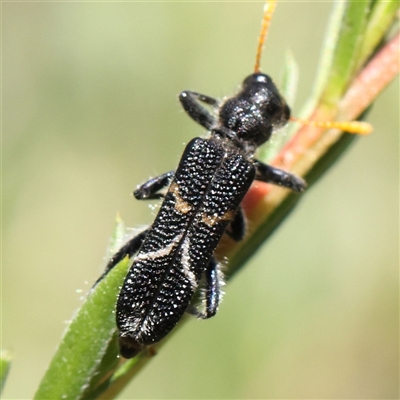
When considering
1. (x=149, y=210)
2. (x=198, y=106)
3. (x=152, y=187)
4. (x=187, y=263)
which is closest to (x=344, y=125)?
(x=187, y=263)

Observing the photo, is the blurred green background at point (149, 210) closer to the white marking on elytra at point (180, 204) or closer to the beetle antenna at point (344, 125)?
the white marking on elytra at point (180, 204)

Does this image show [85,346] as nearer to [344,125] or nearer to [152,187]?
[344,125]

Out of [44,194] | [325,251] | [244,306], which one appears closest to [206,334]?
[244,306]

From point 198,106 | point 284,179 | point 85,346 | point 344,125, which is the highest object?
point 344,125

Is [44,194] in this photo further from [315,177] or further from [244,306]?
[315,177]

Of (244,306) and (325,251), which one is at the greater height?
(325,251)

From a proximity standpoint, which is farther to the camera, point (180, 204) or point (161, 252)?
point (180, 204)
